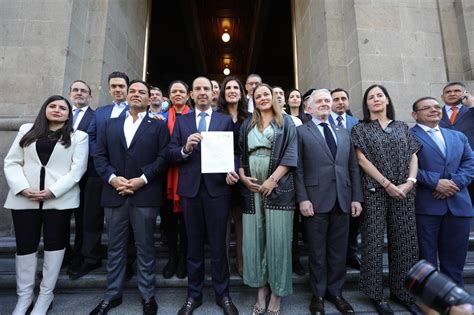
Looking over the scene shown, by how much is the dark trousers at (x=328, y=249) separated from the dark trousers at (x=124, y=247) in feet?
5.40

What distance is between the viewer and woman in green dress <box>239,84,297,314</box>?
2533mm

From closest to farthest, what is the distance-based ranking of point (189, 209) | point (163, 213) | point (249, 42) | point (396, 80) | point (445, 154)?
1. point (189, 209)
2. point (445, 154)
3. point (163, 213)
4. point (396, 80)
5. point (249, 42)

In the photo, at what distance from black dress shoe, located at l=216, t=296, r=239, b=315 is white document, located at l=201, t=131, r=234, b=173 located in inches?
51.2

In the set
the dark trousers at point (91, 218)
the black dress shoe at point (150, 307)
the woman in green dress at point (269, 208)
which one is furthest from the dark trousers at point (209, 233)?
the dark trousers at point (91, 218)

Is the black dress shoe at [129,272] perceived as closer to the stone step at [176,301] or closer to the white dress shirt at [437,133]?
the stone step at [176,301]

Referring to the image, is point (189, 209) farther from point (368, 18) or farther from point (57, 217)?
point (368, 18)

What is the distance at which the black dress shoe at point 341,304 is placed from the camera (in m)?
2.59

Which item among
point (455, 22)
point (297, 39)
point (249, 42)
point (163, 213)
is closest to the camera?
point (163, 213)

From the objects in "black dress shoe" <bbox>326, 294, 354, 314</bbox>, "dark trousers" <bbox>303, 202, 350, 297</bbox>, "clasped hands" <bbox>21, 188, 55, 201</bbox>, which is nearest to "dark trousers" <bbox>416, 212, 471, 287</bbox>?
"dark trousers" <bbox>303, 202, 350, 297</bbox>

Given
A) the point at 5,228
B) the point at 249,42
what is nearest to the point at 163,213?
the point at 5,228

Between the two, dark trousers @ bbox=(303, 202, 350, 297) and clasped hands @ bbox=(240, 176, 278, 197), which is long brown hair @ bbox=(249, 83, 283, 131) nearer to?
clasped hands @ bbox=(240, 176, 278, 197)

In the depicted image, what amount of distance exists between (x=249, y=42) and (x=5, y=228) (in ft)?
39.5

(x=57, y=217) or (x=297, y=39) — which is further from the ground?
(x=297, y=39)

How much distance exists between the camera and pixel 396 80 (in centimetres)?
514
